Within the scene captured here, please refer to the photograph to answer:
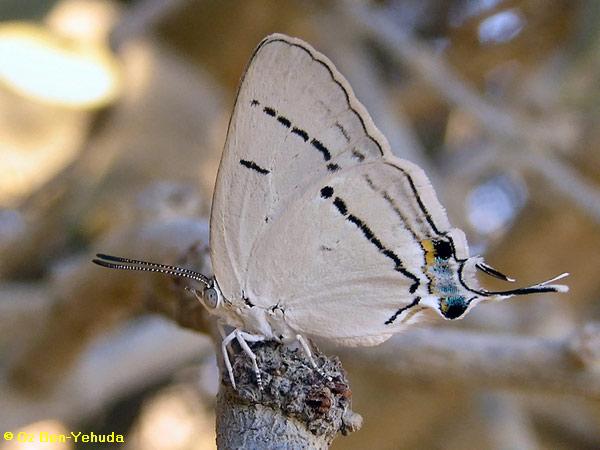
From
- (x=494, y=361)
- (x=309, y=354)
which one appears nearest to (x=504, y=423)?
(x=494, y=361)

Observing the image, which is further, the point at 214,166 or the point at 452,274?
the point at 214,166

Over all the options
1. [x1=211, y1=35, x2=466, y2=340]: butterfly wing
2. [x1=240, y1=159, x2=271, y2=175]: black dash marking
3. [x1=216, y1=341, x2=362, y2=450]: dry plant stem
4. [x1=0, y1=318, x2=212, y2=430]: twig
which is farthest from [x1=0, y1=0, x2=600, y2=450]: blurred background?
[x1=216, y1=341, x2=362, y2=450]: dry plant stem

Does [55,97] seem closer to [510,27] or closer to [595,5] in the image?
[510,27]

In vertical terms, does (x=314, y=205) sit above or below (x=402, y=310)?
above

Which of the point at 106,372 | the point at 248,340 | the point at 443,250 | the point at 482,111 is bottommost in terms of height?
the point at 248,340

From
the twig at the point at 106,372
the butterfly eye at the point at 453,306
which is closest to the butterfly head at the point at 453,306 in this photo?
the butterfly eye at the point at 453,306

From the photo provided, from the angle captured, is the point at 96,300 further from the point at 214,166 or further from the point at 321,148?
the point at 214,166

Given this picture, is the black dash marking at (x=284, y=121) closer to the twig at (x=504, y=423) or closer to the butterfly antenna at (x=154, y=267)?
the butterfly antenna at (x=154, y=267)
